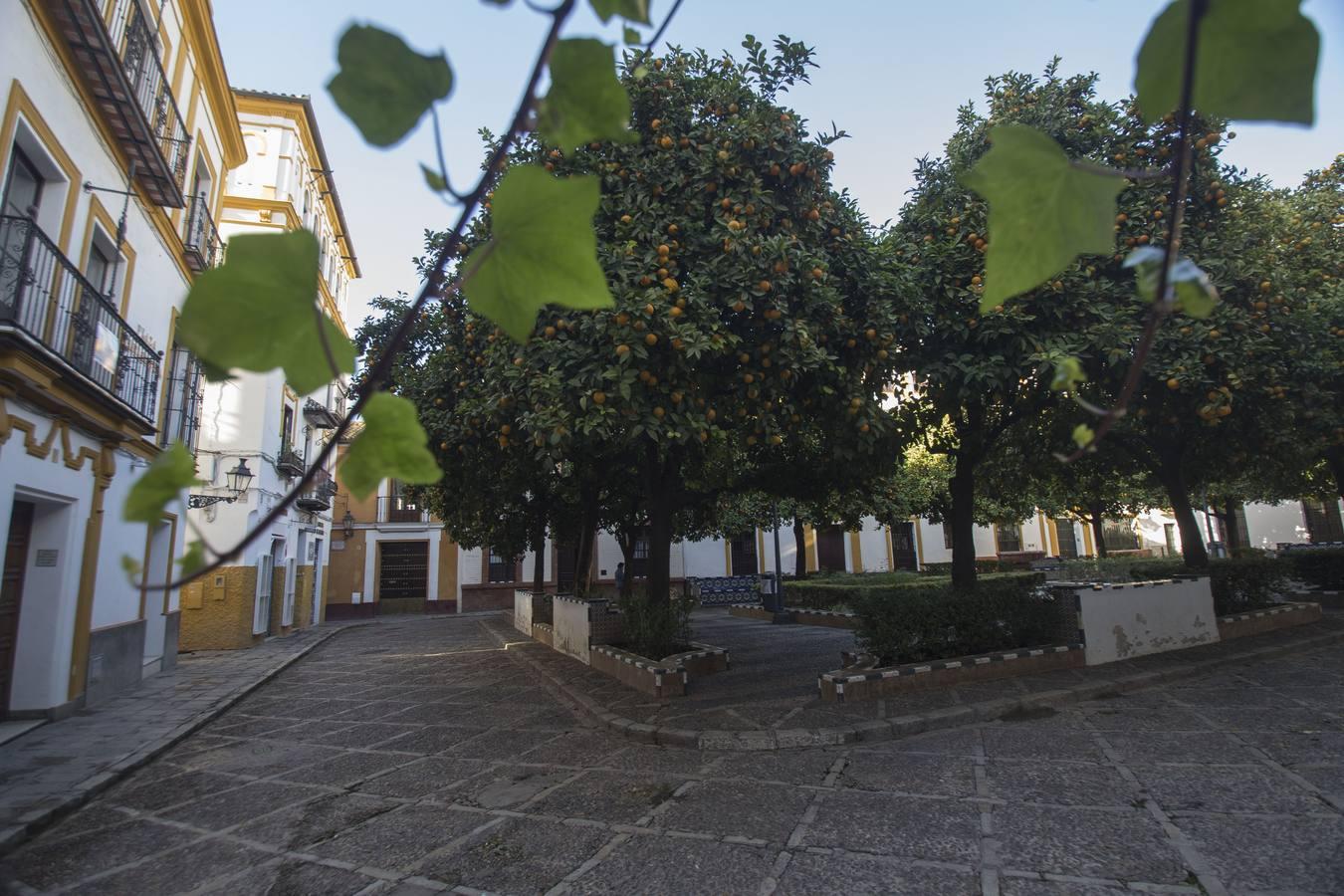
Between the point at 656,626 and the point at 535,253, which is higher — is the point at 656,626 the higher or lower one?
the lower one

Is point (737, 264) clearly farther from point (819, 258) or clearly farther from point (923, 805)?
point (923, 805)

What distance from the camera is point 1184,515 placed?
41.8 feet

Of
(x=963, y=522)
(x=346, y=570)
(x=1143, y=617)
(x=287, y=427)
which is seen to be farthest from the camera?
(x=346, y=570)

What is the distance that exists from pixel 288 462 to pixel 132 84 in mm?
11291

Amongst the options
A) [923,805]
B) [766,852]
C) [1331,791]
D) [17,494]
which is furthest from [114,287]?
[1331,791]

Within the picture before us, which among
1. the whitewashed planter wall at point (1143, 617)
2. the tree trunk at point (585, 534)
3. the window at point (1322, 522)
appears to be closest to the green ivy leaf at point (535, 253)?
the whitewashed planter wall at point (1143, 617)

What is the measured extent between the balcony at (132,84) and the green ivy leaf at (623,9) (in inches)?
363

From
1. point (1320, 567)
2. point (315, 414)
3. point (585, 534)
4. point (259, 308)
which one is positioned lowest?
point (1320, 567)

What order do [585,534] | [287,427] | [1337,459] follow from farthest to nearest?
[287,427] → [585,534] → [1337,459]

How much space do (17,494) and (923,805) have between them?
9217 mm

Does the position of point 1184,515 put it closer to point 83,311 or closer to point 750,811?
point 750,811

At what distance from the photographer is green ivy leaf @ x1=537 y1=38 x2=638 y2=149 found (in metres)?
0.65

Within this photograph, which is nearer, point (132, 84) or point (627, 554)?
point (132, 84)

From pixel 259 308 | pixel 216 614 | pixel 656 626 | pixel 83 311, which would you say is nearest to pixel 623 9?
pixel 259 308
